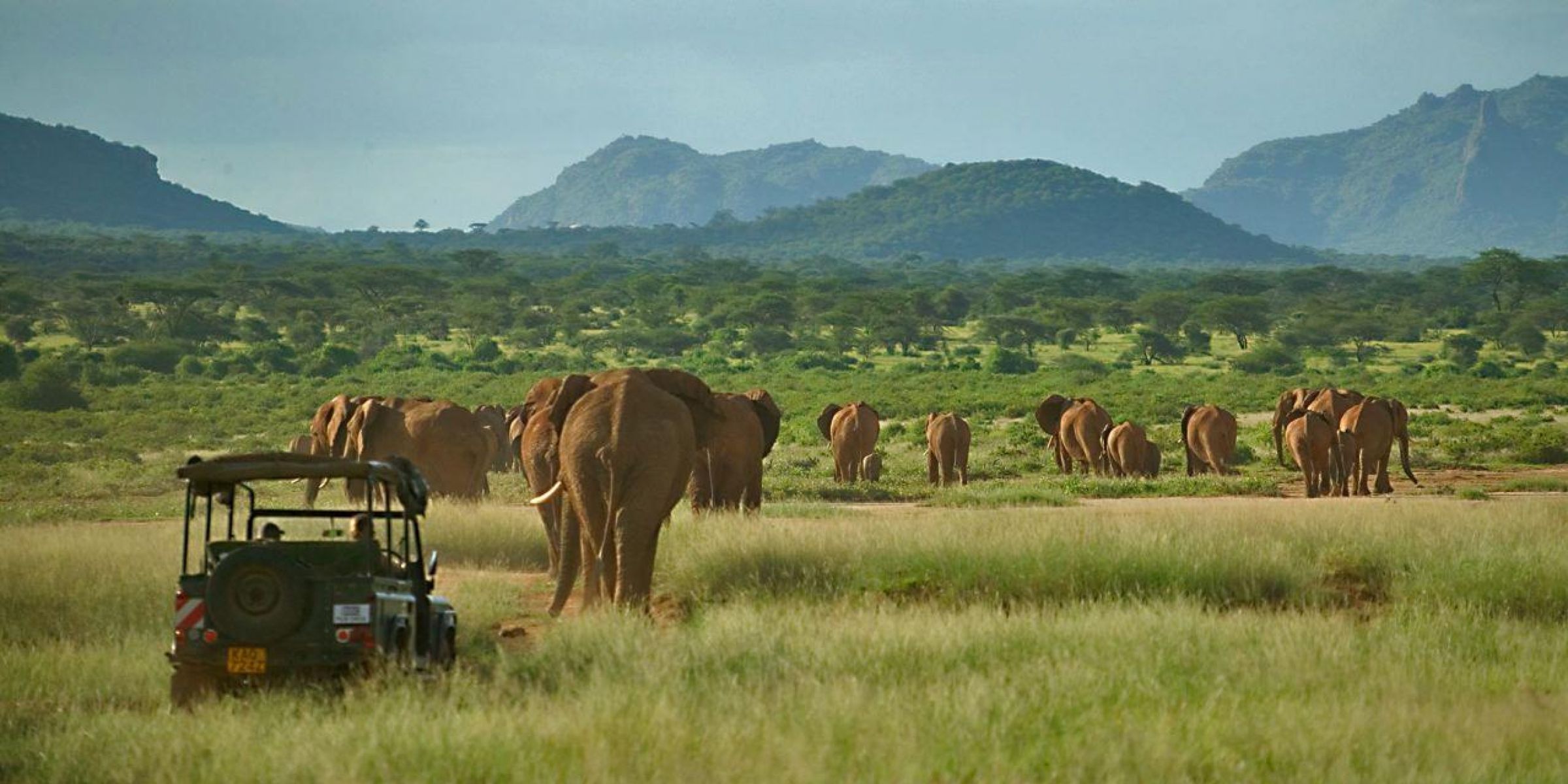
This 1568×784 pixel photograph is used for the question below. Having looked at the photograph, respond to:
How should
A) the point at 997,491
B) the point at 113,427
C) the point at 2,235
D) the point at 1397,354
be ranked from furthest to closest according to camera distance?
1. the point at 2,235
2. the point at 1397,354
3. the point at 113,427
4. the point at 997,491

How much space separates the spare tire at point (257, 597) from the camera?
10.0 meters

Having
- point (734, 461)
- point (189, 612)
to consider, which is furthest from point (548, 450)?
point (189, 612)

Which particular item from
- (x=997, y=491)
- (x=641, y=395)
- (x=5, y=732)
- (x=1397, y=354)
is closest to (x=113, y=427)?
(x=997, y=491)

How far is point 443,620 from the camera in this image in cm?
1195

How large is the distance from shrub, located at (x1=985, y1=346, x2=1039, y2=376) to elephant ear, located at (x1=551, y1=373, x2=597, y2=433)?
6053 cm

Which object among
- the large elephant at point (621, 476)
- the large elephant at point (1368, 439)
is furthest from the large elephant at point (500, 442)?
the large elephant at point (621, 476)

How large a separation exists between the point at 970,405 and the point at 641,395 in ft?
132

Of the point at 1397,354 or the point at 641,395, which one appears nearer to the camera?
the point at 641,395

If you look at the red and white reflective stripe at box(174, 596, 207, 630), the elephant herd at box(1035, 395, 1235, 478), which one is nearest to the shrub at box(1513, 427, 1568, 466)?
the elephant herd at box(1035, 395, 1235, 478)

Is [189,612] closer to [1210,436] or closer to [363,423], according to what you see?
[363,423]

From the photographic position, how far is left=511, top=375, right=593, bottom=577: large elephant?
49.7ft

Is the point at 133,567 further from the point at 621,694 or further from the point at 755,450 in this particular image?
the point at 621,694

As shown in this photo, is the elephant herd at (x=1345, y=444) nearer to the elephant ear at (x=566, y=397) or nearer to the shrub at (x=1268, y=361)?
the elephant ear at (x=566, y=397)

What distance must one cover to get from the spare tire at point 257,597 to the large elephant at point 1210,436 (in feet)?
80.9
